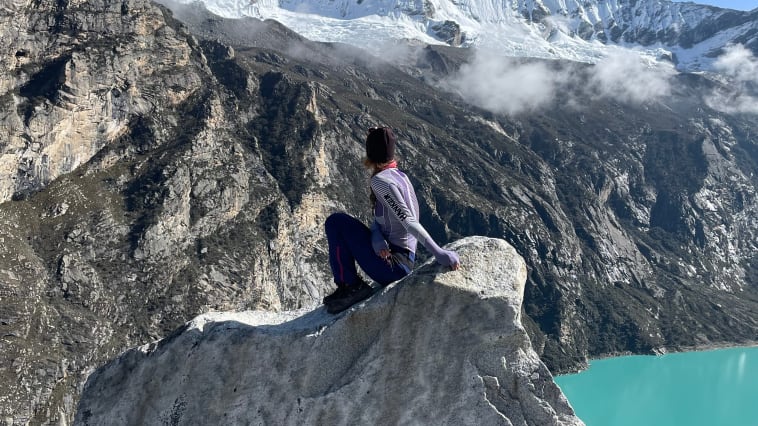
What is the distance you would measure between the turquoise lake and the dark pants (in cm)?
12300

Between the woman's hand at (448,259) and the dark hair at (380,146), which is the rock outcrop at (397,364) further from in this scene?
the dark hair at (380,146)

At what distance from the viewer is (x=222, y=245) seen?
436ft

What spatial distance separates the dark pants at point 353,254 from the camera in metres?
8.89

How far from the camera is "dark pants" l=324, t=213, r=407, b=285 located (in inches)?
350

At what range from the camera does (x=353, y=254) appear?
9133 mm

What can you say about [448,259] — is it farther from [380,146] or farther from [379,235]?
[380,146]

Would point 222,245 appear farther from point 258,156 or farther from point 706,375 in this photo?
point 706,375

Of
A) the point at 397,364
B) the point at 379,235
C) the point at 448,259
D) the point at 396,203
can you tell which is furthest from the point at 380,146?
the point at 397,364

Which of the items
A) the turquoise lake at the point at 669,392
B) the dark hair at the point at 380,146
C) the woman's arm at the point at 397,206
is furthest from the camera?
the turquoise lake at the point at 669,392

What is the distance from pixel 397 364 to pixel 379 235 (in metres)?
1.61

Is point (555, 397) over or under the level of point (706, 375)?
over

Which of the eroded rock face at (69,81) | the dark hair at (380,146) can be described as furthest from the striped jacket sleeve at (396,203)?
the eroded rock face at (69,81)

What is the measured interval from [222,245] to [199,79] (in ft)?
126

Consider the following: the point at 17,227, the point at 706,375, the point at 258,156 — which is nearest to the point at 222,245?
the point at 258,156
